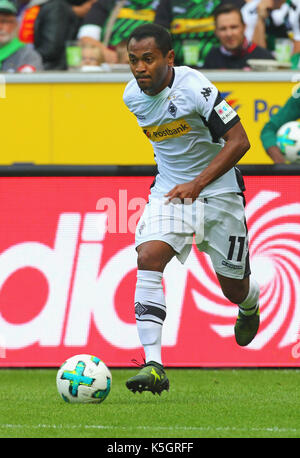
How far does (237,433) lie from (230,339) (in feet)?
10.5

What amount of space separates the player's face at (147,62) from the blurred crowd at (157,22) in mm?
4563

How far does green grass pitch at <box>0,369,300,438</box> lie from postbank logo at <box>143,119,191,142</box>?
170 centimetres

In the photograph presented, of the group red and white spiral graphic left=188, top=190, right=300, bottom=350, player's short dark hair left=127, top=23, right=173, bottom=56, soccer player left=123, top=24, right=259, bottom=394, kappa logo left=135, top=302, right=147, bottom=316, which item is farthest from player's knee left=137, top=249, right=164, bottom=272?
red and white spiral graphic left=188, top=190, right=300, bottom=350

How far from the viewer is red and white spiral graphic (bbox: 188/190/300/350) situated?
8383mm

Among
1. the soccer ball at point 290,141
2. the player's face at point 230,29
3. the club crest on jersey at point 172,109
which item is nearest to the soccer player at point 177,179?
the club crest on jersey at point 172,109

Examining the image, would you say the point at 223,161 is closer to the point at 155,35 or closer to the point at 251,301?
the point at 155,35

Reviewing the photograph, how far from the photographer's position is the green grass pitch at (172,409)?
5246mm

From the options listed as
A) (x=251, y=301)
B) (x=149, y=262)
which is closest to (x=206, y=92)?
(x=149, y=262)

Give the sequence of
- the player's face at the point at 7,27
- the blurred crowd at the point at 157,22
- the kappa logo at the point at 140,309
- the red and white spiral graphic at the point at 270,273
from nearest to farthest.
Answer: the kappa logo at the point at 140,309
the red and white spiral graphic at the point at 270,273
the blurred crowd at the point at 157,22
the player's face at the point at 7,27

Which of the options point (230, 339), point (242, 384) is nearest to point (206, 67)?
point (230, 339)

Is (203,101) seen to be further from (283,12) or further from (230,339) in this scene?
(283,12)

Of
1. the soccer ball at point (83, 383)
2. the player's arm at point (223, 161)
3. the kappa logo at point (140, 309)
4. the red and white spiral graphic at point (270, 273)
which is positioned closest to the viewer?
the soccer ball at point (83, 383)

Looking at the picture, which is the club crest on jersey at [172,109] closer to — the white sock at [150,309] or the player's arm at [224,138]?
the player's arm at [224,138]

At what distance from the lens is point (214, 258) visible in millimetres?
7293
